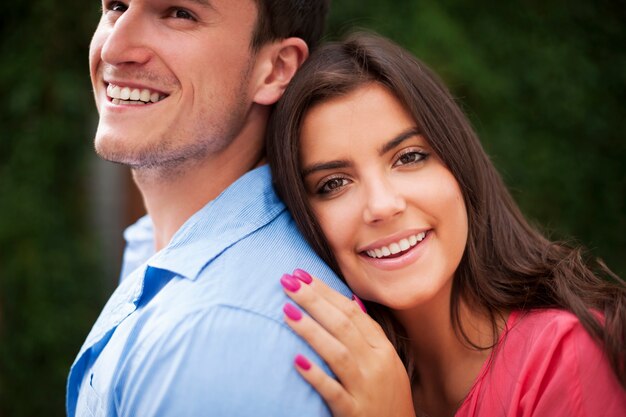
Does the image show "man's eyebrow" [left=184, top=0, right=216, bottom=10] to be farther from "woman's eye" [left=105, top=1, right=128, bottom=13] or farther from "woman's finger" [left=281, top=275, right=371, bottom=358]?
"woman's finger" [left=281, top=275, right=371, bottom=358]

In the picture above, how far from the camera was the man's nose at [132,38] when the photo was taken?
2.07m

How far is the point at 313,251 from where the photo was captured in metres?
1.93

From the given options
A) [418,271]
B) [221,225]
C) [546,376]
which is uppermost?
[221,225]

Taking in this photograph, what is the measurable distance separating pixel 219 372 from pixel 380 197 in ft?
2.05

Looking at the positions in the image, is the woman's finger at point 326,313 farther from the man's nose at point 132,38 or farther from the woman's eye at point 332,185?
the man's nose at point 132,38

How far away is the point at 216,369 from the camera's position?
4.99 feet

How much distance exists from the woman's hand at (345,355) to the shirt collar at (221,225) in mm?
214

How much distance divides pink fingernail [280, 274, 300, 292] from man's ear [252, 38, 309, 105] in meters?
0.69

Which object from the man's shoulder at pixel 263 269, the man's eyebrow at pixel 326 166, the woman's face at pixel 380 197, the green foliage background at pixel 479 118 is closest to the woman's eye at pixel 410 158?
the woman's face at pixel 380 197

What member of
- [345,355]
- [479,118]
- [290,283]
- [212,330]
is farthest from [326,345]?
[479,118]

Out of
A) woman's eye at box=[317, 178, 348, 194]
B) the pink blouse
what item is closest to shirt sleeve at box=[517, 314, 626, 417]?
the pink blouse

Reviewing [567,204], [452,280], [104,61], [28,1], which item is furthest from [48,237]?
[567,204]

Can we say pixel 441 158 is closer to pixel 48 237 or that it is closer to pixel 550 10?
pixel 550 10

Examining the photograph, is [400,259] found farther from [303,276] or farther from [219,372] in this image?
[219,372]
